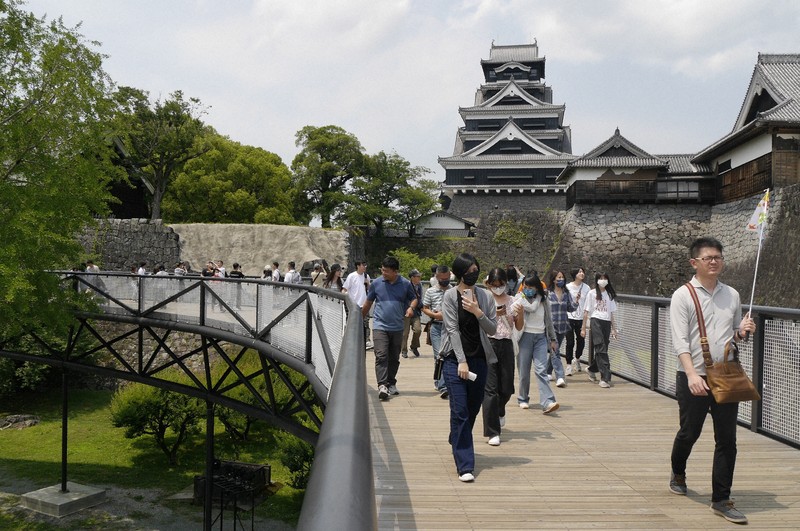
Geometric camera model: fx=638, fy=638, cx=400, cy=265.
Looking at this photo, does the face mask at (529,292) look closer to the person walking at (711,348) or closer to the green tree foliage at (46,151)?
the person walking at (711,348)

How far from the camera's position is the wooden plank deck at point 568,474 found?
409cm

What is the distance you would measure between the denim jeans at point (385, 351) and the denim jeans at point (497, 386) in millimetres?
1732

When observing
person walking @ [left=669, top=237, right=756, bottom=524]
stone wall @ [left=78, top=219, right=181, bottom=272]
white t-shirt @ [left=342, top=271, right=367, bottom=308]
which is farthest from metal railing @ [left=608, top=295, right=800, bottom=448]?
stone wall @ [left=78, top=219, right=181, bottom=272]

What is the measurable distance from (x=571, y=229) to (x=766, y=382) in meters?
29.7

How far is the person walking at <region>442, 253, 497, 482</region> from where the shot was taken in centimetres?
488

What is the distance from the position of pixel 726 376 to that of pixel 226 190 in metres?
36.2

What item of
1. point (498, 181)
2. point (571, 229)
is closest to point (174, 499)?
point (571, 229)

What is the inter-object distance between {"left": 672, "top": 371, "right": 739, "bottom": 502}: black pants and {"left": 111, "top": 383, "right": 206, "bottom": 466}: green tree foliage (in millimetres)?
16213

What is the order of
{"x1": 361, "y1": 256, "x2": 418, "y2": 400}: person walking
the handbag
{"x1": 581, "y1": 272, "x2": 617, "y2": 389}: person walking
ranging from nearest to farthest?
1. the handbag
2. {"x1": 361, "y1": 256, "x2": 418, "y2": 400}: person walking
3. {"x1": 581, "y1": 272, "x2": 617, "y2": 389}: person walking

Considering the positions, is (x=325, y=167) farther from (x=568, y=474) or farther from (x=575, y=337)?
(x=568, y=474)

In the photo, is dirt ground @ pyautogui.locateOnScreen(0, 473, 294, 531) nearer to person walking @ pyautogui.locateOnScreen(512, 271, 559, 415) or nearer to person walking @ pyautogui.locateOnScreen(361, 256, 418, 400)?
person walking @ pyautogui.locateOnScreen(361, 256, 418, 400)

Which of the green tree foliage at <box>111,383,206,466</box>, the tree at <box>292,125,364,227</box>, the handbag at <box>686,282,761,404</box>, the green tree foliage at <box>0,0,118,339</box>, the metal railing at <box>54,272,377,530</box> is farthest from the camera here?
the tree at <box>292,125,364,227</box>

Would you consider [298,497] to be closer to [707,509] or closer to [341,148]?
[707,509]

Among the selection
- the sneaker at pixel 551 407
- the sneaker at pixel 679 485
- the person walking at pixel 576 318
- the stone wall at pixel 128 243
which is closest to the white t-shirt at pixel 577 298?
the person walking at pixel 576 318
